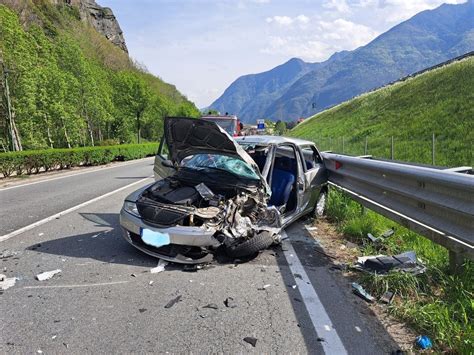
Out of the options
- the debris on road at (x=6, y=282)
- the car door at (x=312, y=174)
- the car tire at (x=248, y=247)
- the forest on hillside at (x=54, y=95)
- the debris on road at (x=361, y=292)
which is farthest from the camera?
the forest on hillside at (x=54, y=95)

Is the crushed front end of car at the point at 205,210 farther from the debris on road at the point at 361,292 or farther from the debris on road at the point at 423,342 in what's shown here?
the debris on road at the point at 423,342

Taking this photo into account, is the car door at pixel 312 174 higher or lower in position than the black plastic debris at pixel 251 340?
higher

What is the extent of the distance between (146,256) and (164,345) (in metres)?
2.05

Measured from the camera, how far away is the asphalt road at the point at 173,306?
2.73 metres

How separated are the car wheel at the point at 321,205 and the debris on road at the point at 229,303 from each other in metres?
3.60

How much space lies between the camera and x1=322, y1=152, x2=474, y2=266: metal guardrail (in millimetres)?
3227

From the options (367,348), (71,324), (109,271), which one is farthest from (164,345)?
(109,271)

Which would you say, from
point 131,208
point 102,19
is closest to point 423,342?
point 131,208

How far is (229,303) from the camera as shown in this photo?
3.40 metres

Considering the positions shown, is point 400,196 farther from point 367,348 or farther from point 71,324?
point 71,324

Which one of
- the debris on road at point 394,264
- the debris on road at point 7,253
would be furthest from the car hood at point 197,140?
the debris on road at point 7,253

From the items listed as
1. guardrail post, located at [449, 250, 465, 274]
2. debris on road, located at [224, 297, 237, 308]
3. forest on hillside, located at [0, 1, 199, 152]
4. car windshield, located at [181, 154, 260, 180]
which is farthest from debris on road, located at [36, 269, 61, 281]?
forest on hillside, located at [0, 1, 199, 152]

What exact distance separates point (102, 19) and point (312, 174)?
108404mm

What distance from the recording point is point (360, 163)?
5828mm
